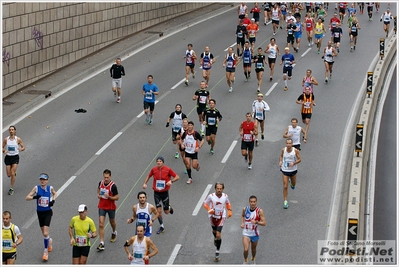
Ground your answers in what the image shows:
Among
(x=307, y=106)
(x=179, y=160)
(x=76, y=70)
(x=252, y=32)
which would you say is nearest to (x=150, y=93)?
(x=179, y=160)

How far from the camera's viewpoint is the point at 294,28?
34531 mm

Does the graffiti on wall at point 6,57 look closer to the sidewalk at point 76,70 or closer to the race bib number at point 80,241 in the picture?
the sidewalk at point 76,70

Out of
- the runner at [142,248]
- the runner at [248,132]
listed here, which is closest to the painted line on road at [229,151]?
the runner at [248,132]

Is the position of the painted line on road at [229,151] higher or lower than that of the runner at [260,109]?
lower

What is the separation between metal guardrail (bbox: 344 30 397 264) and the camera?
1537 cm

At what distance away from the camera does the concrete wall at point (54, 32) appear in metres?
27.0

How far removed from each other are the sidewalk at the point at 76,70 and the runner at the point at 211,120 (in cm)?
664

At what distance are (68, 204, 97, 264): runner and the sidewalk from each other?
35.0ft

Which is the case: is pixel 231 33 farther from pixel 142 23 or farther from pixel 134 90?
pixel 134 90

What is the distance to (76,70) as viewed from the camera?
30.7 meters

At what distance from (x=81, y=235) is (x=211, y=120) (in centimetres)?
761

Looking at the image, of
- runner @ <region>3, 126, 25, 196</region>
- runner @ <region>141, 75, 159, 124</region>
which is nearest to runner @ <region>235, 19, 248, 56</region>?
runner @ <region>141, 75, 159, 124</region>

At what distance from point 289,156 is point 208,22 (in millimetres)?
24873

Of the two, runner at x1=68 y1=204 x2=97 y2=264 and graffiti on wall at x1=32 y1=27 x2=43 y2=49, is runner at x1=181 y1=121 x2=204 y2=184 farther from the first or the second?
graffiti on wall at x1=32 y1=27 x2=43 y2=49
